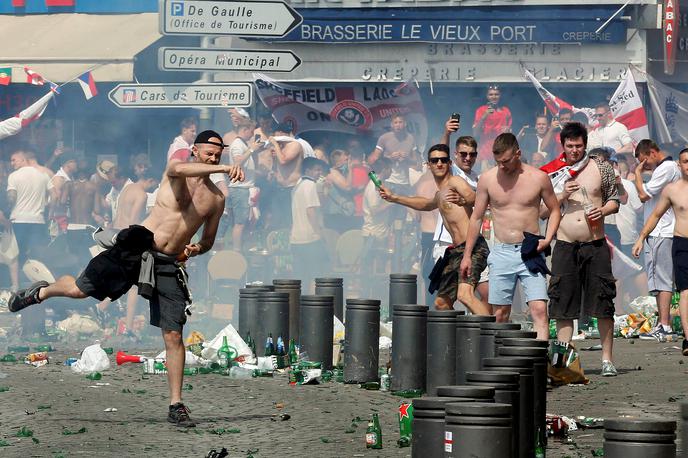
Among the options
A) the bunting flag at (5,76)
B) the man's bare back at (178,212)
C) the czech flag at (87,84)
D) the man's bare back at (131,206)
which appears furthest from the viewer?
the bunting flag at (5,76)

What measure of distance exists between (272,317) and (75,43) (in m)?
15.1

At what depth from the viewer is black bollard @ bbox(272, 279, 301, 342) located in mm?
14922

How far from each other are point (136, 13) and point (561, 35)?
25.0ft

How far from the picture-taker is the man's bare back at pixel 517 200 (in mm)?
11875

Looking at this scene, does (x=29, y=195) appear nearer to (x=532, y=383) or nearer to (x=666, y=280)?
(x=666, y=280)

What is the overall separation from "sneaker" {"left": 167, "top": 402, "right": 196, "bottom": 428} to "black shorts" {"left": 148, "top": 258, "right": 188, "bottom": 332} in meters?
0.55

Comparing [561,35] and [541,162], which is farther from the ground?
[561,35]

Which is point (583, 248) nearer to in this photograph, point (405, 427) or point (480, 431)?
point (405, 427)

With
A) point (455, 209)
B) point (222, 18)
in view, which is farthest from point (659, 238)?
point (222, 18)

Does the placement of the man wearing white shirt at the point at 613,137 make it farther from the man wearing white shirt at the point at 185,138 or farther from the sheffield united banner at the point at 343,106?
the man wearing white shirt at the point at 185,138

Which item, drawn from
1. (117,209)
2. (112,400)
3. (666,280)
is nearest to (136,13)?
(117,209)

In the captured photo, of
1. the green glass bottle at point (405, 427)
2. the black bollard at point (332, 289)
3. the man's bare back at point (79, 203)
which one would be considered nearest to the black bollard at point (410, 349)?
the green glass bottle at point (405, 427)

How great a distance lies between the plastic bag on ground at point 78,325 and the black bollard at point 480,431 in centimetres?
1202

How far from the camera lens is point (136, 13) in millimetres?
28281
